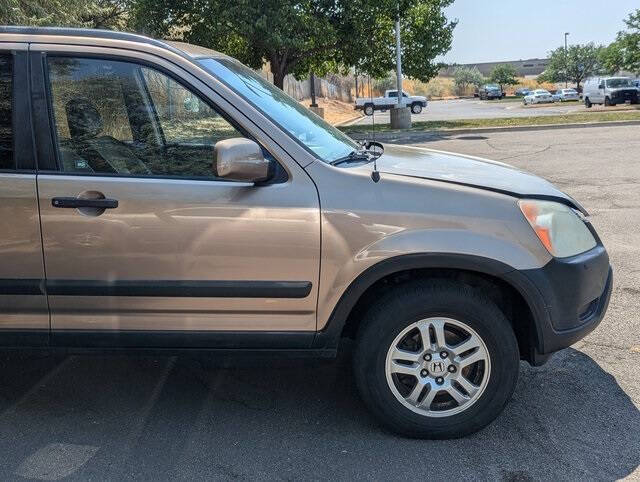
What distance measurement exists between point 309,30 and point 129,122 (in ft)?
59.1

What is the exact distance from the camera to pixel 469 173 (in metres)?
3.27

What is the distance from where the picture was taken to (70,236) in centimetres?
297

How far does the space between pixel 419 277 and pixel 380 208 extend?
411 millimetres

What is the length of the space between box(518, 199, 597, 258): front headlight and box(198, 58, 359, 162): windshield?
3.26 ft

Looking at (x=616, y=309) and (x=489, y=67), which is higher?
(x=489, y=67)

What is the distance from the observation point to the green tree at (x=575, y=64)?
8150 centimetres

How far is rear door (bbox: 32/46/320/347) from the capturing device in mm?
2941

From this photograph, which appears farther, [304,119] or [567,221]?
[304,119]

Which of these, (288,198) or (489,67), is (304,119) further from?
(489,67)

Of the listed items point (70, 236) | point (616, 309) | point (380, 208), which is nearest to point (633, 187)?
point (616, 309)

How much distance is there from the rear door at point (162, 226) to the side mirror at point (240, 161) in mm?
71

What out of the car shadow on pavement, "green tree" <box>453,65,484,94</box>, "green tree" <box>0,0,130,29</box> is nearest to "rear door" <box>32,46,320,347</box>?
the car shadow on pavement

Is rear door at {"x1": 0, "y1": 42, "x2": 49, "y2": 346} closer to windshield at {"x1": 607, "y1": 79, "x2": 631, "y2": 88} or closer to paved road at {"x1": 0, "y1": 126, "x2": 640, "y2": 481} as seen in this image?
paved road at {"x1": 0, "y1": 126, "x2": 640, "y2": 481}

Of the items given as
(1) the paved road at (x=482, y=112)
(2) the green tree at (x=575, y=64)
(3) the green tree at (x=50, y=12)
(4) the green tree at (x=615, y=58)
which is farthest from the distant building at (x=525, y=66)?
(3) the green tree at (x=50, y=12)
